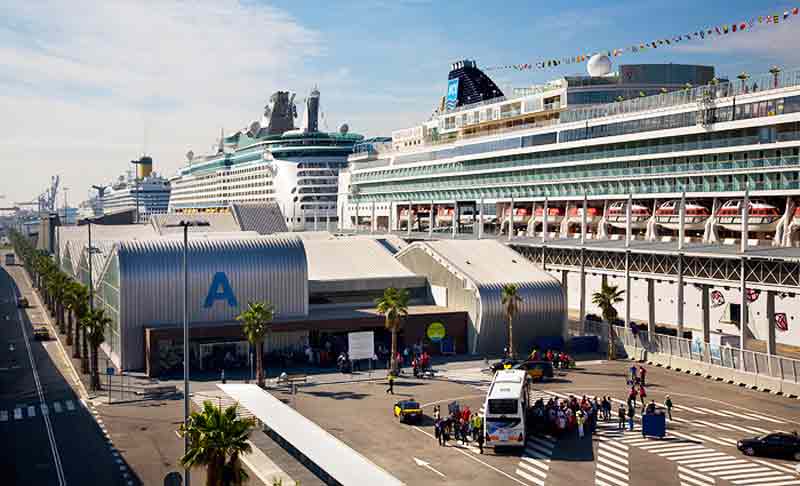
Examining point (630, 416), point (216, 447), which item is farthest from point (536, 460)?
point (216, 447)

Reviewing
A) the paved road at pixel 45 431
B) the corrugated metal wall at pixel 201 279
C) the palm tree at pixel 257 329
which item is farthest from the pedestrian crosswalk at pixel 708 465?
the corrugated metal wall at pixel 201 279

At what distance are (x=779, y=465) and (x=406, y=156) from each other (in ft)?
289

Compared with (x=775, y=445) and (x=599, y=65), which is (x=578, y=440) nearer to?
(x=775, y=445)

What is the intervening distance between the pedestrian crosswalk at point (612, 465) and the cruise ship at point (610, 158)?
76.1ft

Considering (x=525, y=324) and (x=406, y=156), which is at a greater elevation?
(x=406, y=156)

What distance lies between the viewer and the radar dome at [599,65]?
96.8 metres

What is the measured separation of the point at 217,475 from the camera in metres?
24.0

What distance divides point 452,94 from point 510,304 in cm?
7456

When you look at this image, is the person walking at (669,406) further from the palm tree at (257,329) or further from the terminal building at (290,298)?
the palm tree at (257,329)

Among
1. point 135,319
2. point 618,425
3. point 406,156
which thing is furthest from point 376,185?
point 618,425

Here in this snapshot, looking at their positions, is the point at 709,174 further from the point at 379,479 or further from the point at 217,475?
the point at 217,475

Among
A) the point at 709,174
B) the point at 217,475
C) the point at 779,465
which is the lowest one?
the point at 779,465

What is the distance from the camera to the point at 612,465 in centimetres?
3425

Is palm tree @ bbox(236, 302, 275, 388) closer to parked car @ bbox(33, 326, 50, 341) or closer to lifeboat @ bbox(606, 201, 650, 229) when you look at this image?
parked car @ bbox(33, 326, 50, 341)
